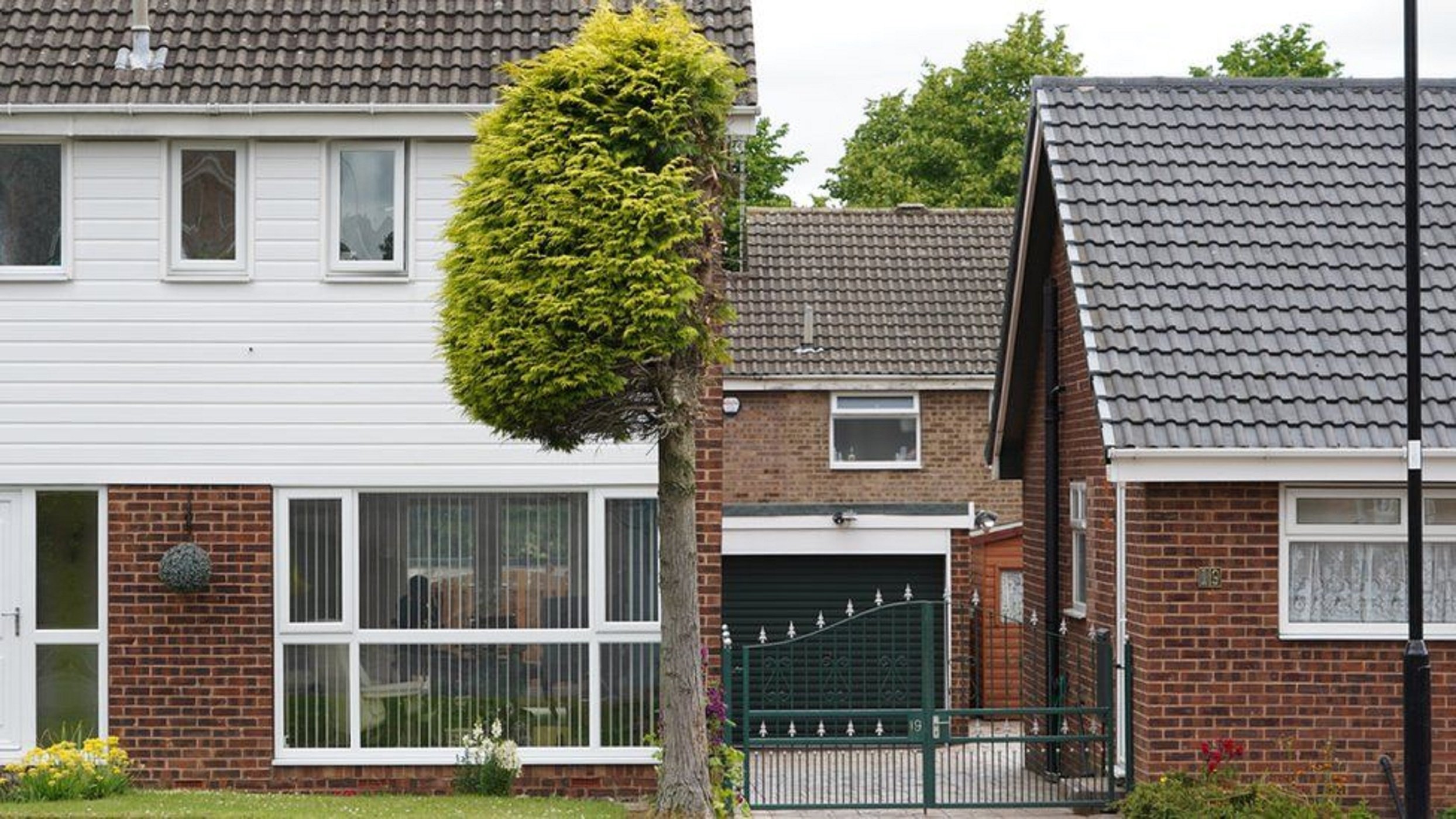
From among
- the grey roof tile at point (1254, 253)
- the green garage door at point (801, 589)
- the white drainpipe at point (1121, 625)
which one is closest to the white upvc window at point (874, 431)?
the green garage door at point (801, 589)

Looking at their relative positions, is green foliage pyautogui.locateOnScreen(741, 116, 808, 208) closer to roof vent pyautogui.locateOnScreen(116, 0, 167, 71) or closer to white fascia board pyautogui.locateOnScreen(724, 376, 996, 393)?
white fascia board pyautogui.locateOnScreen(724, 376, 996, 393)

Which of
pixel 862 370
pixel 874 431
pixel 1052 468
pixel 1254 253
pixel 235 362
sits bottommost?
pixel 1052 468

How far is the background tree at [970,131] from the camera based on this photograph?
49.2 meters

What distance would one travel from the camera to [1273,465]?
16.1 meters

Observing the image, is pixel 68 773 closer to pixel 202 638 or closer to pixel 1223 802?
pixel 202 638

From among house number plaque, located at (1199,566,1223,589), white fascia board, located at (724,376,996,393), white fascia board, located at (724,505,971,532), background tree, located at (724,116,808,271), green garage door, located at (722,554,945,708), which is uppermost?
background tree, located at (724,116,808,271)

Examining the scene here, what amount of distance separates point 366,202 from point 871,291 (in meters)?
14.8

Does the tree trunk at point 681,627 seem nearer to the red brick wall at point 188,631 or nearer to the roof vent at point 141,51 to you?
the red brick wall at point 188,631

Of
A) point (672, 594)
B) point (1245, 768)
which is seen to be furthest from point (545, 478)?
point (1245, 768)

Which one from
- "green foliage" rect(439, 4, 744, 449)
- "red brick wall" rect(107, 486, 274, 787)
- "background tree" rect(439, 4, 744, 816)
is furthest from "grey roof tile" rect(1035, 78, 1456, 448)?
"red brick wall" rect(107, 486, 274, 787)

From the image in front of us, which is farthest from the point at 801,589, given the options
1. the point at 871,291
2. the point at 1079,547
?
the point at 1079,547

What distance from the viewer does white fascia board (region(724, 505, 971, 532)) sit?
2598 centimetres

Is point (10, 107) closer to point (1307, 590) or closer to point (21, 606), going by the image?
point (21, 606)

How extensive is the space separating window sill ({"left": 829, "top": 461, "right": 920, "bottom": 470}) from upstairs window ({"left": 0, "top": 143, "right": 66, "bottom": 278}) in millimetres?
14844
